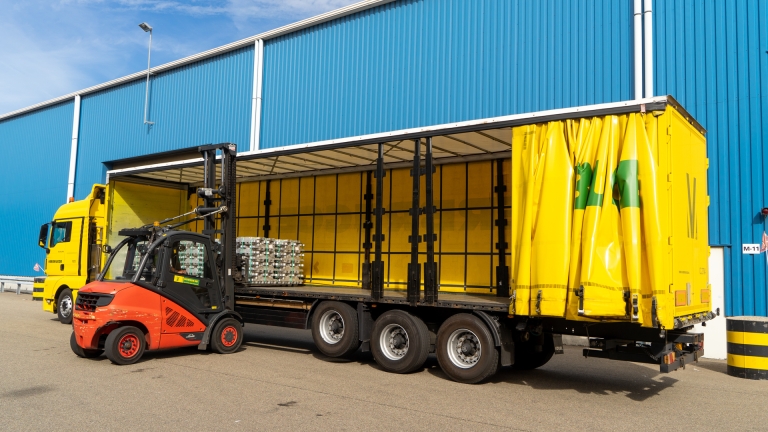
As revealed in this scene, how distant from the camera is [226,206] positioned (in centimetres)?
1116

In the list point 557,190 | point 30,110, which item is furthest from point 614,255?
point 30,110

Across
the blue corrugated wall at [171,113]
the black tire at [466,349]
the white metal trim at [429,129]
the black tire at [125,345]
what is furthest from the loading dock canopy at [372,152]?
the blue corrugated wall at [171,113]

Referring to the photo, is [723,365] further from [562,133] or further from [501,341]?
[562,133]

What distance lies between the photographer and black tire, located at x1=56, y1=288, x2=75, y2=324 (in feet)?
48.1

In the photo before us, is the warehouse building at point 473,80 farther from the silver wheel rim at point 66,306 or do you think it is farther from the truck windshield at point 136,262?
the truck windshield at point 136,262

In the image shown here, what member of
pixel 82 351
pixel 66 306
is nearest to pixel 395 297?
pixel 82 351

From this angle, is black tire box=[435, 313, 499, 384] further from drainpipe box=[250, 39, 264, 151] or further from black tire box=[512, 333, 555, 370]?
drainpipe box=[250, 39, 264, 151]

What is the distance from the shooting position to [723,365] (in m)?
10.9

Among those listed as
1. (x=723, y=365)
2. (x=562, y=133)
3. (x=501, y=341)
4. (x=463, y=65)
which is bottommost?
(x=723, y=365)

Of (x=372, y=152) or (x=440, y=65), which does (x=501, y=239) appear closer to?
(x=372, y=152)

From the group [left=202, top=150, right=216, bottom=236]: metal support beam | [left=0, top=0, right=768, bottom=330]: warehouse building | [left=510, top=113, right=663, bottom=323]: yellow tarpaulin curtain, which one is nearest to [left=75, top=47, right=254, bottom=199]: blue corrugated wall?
[left=0, top=0, right=768, bottom=330]: warehouse building

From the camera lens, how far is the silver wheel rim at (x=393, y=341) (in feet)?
30.2

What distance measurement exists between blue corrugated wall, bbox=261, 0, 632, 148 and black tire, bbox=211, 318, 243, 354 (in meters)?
7.39

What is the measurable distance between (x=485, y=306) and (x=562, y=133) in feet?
8.32
